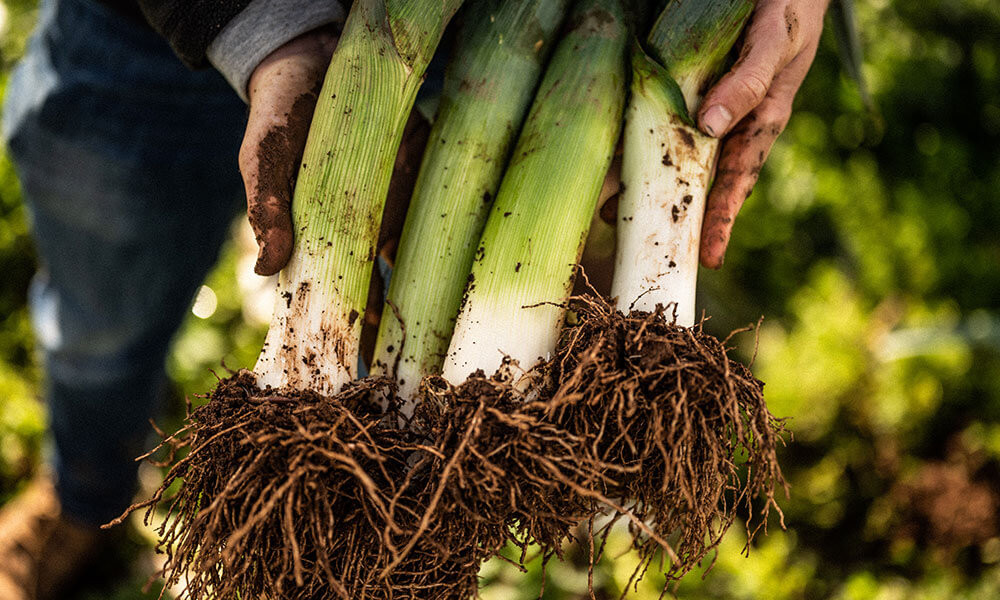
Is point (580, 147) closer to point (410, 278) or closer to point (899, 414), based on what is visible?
point (410, 278)

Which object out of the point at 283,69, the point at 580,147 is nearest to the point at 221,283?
the point at 283,69

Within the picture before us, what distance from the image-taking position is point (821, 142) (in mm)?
3457

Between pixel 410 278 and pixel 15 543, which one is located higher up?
pixel 410 278

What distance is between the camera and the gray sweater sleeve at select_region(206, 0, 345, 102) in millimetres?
1190

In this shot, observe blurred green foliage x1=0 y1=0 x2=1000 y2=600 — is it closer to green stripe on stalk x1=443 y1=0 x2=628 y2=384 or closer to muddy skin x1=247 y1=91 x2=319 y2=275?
green stripe on stalk x1=443 y1=0 x2=628 y2=384

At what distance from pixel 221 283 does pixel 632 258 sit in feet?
7.67

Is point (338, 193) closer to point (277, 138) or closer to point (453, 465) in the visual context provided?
point (277, 138)

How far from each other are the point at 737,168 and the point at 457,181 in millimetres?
536

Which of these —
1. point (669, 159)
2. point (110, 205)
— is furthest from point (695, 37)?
point (110, 205)

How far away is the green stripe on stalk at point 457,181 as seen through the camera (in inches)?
48.1

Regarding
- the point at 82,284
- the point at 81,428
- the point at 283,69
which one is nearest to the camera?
the point at 283,69

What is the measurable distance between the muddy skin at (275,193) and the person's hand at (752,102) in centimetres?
71

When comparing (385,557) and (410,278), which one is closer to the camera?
(385,557)

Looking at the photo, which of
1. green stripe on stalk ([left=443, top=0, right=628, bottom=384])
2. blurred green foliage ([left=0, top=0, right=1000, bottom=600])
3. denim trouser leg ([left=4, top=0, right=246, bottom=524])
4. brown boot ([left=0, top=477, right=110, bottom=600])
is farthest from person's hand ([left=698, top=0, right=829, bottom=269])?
brown boot ([left=0, top=477, right=110, bottom=600])
